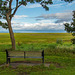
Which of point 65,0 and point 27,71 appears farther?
point 65,0

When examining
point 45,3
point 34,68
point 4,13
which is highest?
point 45,3

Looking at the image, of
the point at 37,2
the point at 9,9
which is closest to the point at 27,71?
the point at 9,9

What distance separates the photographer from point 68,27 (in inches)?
553

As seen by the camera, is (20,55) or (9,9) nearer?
(20,55)

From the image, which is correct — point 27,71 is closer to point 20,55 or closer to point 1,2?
point 20,55

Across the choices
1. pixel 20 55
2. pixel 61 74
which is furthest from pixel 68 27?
pixel 61 74

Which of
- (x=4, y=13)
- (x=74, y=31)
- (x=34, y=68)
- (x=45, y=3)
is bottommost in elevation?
(x=34, y=68)

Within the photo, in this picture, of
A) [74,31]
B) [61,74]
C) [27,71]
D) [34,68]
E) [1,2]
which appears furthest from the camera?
[1,2]

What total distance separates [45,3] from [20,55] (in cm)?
1362

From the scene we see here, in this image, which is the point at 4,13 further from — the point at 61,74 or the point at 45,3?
the point at 61,74

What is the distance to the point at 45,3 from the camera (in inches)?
847

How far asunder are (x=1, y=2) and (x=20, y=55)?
11955 millimetres

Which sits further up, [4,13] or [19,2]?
[19,2]

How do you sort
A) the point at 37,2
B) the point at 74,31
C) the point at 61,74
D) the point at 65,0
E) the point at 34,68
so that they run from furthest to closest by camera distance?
the point at 37,2
the point at 74,31
the point at 65,0
the point at 34,68
the point at 61,74
